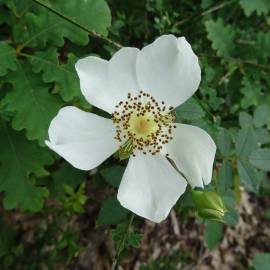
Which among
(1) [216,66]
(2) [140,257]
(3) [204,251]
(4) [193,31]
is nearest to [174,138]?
(1) [216,66]

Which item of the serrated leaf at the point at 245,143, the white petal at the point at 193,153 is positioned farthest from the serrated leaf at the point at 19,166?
the serrated leaf at the point at 245,143

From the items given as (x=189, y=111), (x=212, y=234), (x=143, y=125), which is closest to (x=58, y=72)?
(x=143, y=125)

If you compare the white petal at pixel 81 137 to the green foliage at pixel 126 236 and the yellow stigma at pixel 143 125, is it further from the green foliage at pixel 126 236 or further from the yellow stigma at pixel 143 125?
the green foliage at pixel 126 236

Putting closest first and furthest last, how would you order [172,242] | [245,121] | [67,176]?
[245,121] < [67,176] < [172,242]

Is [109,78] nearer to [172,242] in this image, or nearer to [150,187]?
[150,187]

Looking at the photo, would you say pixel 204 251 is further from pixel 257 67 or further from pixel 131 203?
pixel 131 203

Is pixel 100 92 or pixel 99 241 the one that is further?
pixel 99 241
